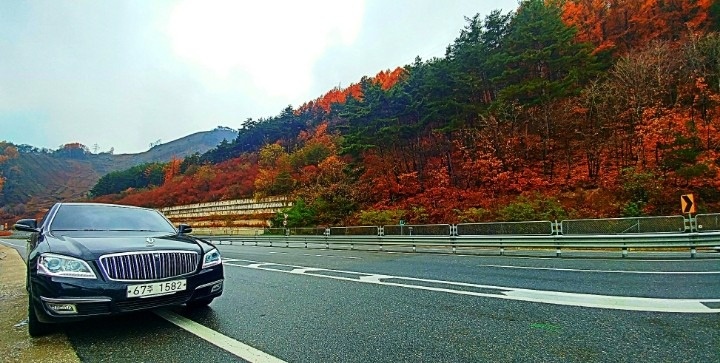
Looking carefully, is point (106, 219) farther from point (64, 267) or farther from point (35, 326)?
point (64, 267)

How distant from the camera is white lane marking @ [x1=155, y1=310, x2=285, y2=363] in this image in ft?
9.96

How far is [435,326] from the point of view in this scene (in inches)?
151

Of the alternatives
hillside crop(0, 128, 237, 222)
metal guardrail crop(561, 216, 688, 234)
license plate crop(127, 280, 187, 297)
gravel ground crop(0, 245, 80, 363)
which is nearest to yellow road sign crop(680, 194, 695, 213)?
metal guardrail crop(561, 216, 688, 234)

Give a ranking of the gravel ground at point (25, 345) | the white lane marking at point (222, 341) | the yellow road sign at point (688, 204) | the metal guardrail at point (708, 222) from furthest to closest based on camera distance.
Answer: the metal guardrail at point (708, 222), the yellow road sign at point (688, 204), the gravel ground at point (25, 345), the white lane marking at point (222, 341)

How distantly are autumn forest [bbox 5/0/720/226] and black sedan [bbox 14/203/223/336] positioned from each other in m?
21.4

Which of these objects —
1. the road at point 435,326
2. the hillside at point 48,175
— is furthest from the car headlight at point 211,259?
the hillside at point 48,175

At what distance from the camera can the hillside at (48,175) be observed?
4687 inches

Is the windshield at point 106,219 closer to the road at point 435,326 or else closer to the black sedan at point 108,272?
the black sedan at point 108,272

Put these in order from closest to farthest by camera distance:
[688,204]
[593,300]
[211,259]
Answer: [211,259]
[593,300]
[688,204]

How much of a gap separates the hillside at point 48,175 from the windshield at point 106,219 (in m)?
106

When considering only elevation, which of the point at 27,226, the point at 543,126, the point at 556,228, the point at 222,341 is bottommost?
the point at 222,341

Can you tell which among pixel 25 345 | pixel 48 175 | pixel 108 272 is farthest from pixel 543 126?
pixel 48 175

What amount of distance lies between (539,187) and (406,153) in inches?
559

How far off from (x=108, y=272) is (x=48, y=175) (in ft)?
617
